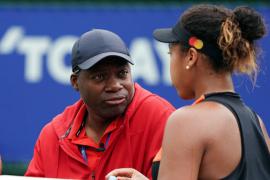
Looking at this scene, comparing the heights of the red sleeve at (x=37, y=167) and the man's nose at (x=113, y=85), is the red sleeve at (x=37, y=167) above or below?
below

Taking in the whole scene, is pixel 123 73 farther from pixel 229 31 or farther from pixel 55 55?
pixel 55 55

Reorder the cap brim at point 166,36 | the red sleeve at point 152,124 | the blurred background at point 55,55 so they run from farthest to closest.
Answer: the blurred background at point 55,55 < the red sleeve at point 152,124 < the cap brim at point 166,36

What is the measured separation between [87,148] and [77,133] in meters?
0.10

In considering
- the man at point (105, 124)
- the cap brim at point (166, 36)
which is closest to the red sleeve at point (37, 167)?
the man at point (105, 124)

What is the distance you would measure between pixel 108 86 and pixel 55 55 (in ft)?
8.44

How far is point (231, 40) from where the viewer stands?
Answer: 104 inches

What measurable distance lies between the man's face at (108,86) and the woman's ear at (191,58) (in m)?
0.70

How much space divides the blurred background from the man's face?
237 cm

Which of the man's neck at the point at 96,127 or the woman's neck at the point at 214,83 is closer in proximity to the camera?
the woman's neck at the point at 214,83

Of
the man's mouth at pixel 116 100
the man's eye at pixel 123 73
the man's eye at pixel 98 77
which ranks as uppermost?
the man's eye at pixel 123 73

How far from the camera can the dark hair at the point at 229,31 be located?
2.67 meters

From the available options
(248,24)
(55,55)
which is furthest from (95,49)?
(55,55)

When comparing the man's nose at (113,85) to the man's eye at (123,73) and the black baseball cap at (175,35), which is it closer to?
the man's eye at (123,73)

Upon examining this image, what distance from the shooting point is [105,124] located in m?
3.49
